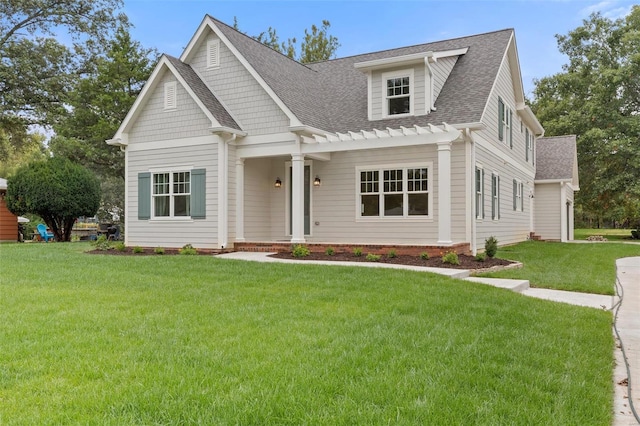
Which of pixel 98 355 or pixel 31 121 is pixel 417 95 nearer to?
pixel 98 355

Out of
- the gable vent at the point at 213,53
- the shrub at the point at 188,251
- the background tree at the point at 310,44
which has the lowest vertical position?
the shrub at the point at 188,251

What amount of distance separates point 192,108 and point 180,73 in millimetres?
1040

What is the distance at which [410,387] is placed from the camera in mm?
3082

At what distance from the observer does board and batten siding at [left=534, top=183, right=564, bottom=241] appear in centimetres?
2125

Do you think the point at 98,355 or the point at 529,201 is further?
the point at 529,201

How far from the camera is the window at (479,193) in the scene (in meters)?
12.7

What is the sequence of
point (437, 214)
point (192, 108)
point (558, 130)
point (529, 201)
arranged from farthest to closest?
1. point (558, 130)
2. point (529, 201)
3. point (192, 108)
4. point (437, 214)

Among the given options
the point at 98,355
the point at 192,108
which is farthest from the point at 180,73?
the point at 98,355

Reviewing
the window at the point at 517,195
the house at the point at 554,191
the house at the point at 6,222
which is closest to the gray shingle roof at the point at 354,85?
the window at the point at 517,195

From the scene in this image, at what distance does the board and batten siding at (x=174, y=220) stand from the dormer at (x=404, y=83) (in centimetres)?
473

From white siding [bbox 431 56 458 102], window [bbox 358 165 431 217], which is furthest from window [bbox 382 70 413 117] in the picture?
window [bbox 358 165 431 217]

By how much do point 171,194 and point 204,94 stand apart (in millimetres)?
2981

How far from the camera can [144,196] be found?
13.9 m

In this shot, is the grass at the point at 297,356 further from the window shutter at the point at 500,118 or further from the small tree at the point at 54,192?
the small tree at the point at 54,192
